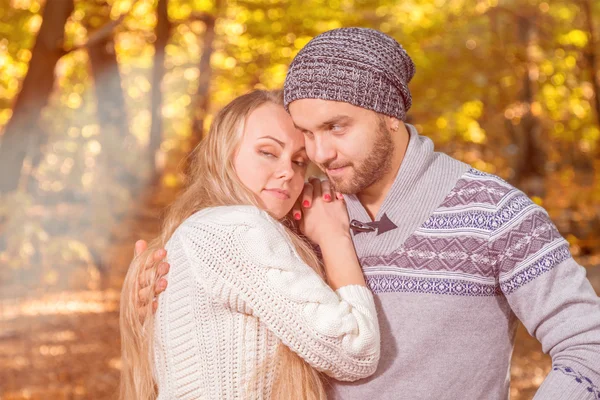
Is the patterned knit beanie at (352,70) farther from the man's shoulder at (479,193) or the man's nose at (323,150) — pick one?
the man's shoulder at (479,193)

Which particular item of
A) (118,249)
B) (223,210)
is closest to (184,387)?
(223,210)

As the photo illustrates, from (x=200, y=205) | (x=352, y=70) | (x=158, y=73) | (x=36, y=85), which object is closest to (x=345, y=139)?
(x=352, y=70)

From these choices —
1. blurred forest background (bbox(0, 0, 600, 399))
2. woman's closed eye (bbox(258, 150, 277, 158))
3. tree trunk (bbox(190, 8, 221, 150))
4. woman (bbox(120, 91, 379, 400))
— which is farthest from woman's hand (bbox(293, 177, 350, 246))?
tree trunk (bbox(190, 8, 221, 150))

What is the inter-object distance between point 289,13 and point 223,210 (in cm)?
582

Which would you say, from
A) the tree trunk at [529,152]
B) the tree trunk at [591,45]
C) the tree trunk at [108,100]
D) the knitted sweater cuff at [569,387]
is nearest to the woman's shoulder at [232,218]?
the knitted sweater cuff at [569,387]

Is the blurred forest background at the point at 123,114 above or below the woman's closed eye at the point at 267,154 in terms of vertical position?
below

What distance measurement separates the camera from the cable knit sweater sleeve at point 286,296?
206 centimetres

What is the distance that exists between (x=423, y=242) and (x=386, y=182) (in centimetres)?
29

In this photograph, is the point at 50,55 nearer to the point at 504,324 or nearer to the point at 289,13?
the point at 289,13

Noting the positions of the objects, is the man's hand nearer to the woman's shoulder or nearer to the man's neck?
the woman's shoulder

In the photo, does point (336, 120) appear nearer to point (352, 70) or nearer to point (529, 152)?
point (352, 70)

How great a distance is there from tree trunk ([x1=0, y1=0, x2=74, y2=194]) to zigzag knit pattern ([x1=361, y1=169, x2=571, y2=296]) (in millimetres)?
4479

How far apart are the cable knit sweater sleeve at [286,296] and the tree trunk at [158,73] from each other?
272 inches

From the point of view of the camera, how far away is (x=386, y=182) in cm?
247
